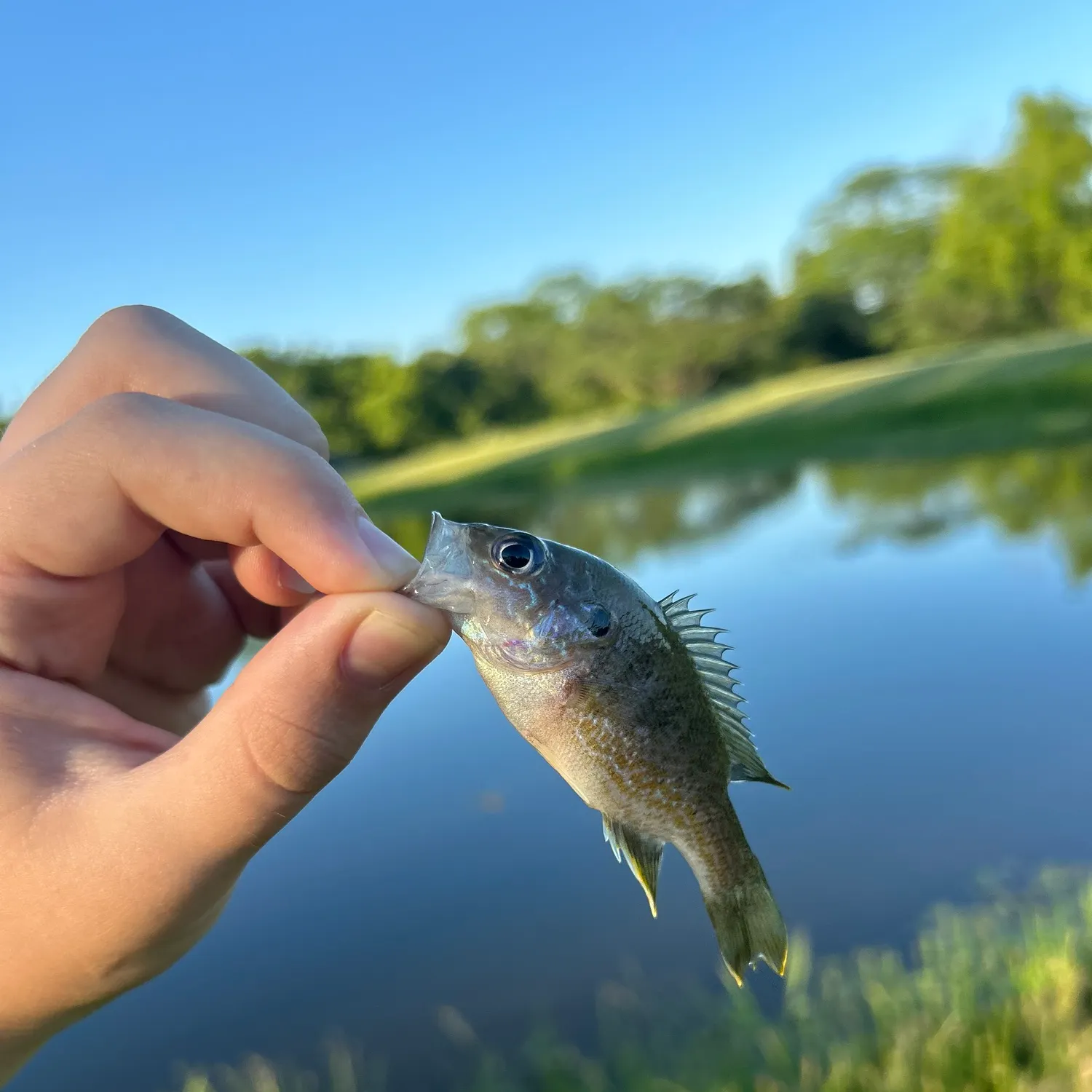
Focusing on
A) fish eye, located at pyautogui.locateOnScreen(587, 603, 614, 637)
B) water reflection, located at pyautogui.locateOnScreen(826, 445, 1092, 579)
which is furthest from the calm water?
fish eye, located at pyautogui.locateOnScreen(587, 603, 614, 637)

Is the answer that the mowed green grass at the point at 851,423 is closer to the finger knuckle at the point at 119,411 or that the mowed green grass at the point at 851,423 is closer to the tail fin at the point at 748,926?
the tail fin at the point at 748,926

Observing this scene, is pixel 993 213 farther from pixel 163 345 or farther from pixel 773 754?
pixel 163 345

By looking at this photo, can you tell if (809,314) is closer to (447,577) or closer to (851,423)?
(851,423)

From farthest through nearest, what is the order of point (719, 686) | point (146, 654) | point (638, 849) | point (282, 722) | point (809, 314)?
point (809, 314), point (146, 654), point (719, 686), point (638, 849), point (282, 722)

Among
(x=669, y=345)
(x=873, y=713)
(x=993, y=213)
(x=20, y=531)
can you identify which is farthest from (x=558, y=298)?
(x=20, y=531)

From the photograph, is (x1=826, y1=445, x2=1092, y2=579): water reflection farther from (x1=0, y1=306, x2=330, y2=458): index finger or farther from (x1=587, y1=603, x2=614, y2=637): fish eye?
(x1=0, y1=306, x2=330, y2=458): index finger

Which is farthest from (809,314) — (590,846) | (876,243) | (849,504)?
(590,846)
